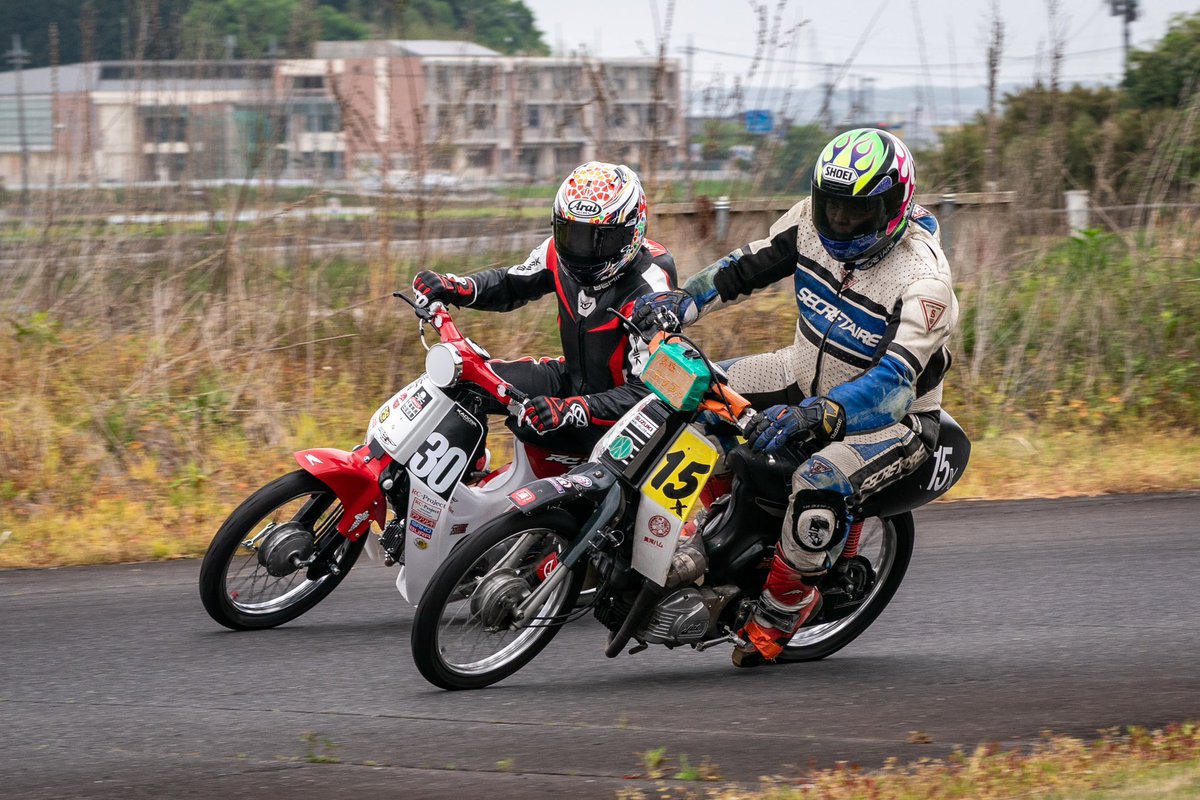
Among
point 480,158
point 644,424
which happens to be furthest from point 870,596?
point 480,158

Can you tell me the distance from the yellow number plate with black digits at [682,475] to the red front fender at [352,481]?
3.87 feet

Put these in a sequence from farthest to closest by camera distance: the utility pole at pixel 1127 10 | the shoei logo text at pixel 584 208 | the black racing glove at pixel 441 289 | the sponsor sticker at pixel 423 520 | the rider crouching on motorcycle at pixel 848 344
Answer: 1. the utility pole at pixel 1127 10
2. the black racing glove at pixel 441 289
3. the shoei logo text at pixel 584 208
4. the sponsor sticker at pixel 423 520
5. the rider crouching on motorcycle at pixel 848 344

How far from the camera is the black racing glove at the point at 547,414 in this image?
4578 mm

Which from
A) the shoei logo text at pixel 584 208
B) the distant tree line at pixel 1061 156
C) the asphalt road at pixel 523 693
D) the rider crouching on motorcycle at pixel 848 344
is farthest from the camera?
the distant tree line at pixel 1061 156

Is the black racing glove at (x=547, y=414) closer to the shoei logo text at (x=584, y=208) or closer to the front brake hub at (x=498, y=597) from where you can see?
the front brake hub at (x=498, y=597)

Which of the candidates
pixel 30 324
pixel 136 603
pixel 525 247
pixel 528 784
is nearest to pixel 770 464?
pixel 528 784

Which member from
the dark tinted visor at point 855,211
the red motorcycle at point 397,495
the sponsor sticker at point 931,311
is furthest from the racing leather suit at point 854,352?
the red motorcycle at point 397,495

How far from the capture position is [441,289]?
5.39 m

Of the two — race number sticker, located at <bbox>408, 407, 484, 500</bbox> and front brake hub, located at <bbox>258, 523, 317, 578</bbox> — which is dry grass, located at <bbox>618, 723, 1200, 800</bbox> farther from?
front brake hub, located at <bbox>258, 523, 317, 578</bbox>

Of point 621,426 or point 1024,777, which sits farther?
point 621,426

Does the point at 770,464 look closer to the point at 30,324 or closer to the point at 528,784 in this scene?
the point at 528,784

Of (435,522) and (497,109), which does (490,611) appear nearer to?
(435,522)

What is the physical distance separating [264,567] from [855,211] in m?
2.69

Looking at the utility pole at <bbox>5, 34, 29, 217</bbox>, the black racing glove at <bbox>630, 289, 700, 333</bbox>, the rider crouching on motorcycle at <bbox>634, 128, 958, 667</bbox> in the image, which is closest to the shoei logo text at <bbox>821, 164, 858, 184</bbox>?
the rider crouching on motorcycle at <bbox>634, 128, 958, 667</bbox>
